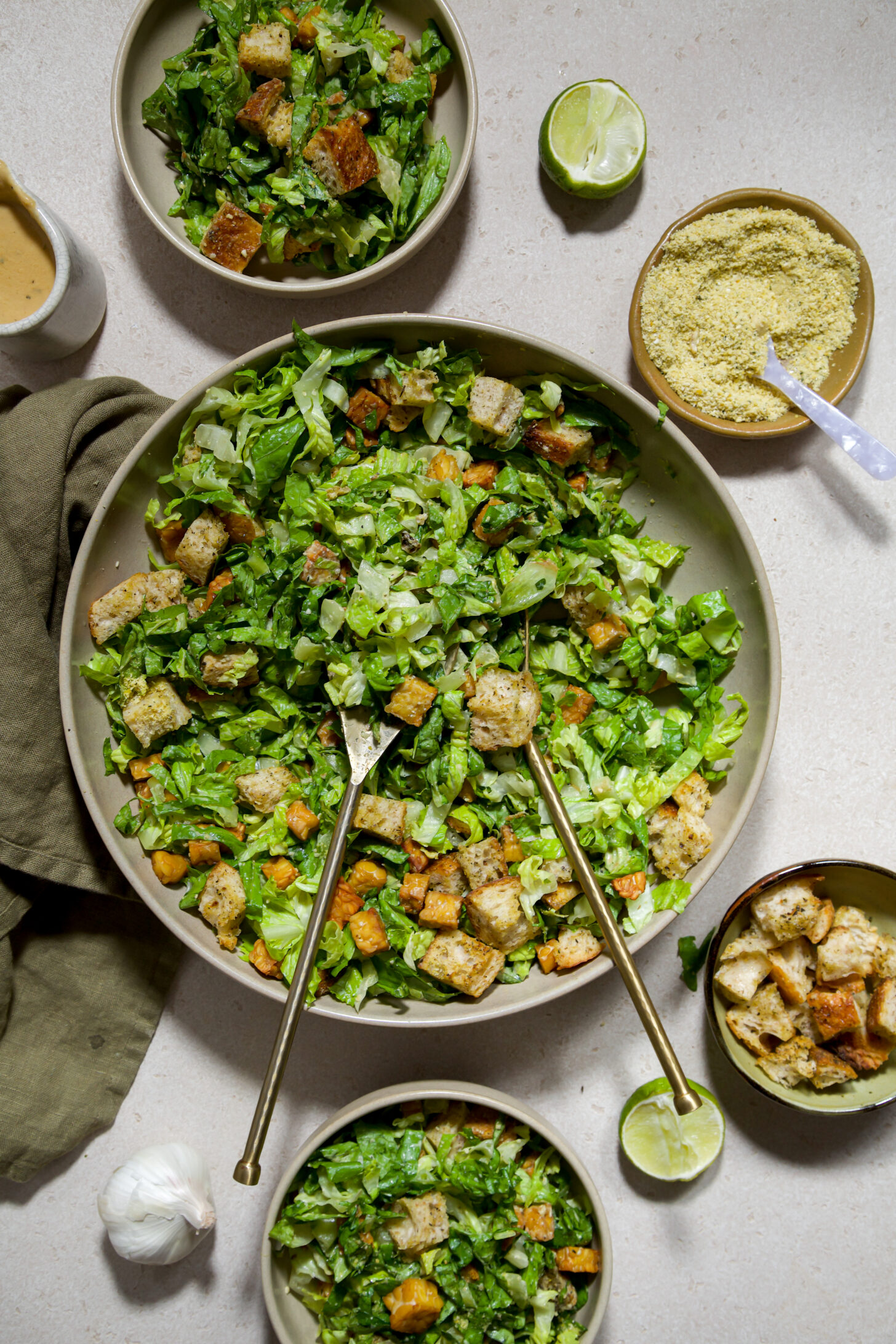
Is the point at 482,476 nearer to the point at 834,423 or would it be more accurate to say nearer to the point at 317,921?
the point at 834,423

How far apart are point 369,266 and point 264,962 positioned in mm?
2110

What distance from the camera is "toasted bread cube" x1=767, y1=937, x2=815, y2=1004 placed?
2.56m

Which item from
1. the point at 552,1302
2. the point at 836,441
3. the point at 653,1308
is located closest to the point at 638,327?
the point at 836,441

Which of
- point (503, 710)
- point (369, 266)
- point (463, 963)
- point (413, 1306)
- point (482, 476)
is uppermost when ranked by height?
point (369, 266)

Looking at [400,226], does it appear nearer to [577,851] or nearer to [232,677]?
[232,677]

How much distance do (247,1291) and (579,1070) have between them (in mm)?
1371

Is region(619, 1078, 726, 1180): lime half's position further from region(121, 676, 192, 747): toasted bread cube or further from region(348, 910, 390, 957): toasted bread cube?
region(121, 676, 192, 747): toasted bread cube

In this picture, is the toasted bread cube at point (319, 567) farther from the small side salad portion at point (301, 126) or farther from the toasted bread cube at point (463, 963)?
the toasted bread cube at point (463, 963)

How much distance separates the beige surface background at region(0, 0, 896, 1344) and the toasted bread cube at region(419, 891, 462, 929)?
0.63 m

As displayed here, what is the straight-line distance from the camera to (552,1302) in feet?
8.18

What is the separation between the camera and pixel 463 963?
2.33 metres

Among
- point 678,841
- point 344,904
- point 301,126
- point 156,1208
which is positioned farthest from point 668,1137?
point 301,126

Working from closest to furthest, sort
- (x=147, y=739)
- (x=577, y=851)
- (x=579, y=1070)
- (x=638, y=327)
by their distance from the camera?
1. (x=577, y=851)
2. (x=147, y=739)
3. (x=638, y=327)
4. (x=579, y=1070)

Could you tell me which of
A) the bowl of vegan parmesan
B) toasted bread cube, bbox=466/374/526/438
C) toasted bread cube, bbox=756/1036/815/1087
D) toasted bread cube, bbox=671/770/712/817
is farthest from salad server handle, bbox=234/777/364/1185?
the bowl of vegan parmesan
